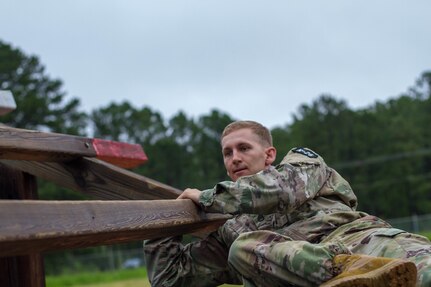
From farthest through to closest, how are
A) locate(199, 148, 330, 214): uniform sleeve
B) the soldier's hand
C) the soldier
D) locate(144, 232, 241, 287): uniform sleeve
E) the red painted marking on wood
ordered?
1. the red painted marking on wood
2. locate(144, 232, 241, 287): uniform sleeve
3. the soldier's hand
4. locate(199, 148, 330, 214): uniform sleeve
5. the soldier

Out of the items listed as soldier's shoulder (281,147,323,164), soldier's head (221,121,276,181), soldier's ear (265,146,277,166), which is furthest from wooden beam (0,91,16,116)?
soldier's shoulder (281,147,323,164)

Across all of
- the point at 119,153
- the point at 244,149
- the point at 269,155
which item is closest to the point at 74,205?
the point at 244,149

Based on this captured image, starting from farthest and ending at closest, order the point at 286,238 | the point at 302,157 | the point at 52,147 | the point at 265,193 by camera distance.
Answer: the point at 52,147, the point at 302,157, the point at 265,193, the point at 286,238

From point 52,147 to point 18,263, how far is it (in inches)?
26.3

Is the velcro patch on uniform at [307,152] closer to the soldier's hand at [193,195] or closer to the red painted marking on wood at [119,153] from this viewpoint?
the soldier's hand at [193,195]

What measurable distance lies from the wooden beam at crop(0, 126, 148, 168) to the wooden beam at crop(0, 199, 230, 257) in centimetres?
76

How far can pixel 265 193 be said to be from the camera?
3.25 metres

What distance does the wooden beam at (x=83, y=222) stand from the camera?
226cm

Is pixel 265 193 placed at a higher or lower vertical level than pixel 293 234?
higher

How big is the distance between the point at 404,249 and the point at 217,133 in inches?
2751

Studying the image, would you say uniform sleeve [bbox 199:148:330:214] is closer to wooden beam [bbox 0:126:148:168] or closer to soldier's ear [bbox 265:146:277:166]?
soldier's ear [bbox 265:146:277:166]

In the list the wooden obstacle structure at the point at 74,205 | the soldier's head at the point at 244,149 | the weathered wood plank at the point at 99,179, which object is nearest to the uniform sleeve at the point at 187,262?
the wooden obstacle structure at the point at 74,205

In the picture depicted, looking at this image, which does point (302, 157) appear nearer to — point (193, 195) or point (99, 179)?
point (193, 195)

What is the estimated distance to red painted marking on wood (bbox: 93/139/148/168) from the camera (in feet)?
13.4
